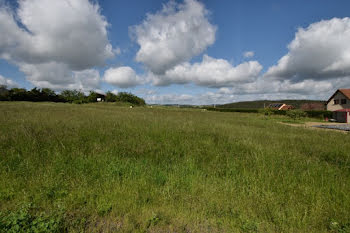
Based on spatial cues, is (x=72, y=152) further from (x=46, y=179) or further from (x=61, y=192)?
(x=61, y=192)

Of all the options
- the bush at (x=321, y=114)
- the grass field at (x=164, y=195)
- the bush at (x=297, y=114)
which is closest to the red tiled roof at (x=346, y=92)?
the bush at (x=321, y=114)

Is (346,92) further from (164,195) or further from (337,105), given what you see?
(164,195)

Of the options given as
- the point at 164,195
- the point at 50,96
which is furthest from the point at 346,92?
the point at 50,96

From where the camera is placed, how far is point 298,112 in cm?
2680

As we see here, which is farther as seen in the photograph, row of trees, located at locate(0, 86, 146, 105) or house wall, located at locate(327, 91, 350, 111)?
row of trees, located at locate(0, 86, 146, 105)

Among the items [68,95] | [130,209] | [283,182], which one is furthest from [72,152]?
[68,95]

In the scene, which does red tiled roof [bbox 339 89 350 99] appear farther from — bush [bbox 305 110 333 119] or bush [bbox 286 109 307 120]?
bush [bbox 286 109 307 120]

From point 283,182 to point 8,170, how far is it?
634cm

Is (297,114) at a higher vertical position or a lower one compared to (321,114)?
higher

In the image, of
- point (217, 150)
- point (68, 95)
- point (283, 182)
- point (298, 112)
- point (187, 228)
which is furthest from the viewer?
point (68, 95)

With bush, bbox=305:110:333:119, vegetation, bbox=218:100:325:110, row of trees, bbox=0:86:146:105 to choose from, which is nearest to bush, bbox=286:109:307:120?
bush, bbox=305:110:333:119

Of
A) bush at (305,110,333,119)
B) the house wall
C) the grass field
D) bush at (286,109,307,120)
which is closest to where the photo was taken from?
the grass field

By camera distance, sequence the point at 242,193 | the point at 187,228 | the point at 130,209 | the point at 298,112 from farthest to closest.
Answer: the point at 298,112
the point at 242,193
the point at 130,209
the point at 187,228

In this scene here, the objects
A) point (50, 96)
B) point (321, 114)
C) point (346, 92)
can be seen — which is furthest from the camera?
point (50, 96)
